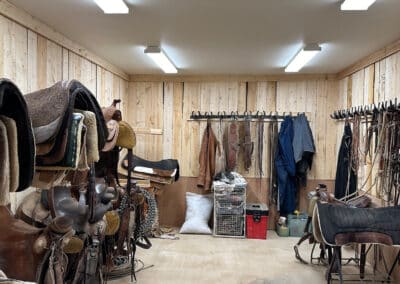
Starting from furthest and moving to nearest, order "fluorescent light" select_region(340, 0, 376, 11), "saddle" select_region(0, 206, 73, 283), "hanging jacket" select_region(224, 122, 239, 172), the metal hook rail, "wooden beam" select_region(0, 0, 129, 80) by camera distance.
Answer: the metal hook rail
"hanging jacket" select_region(224, 122, 239, 172)
"wooden beam" select_region(0, 0, 129, 80)
"fluorescent light" select_region(340, 0, 376, 11)
"saddle" select_region(0, 206, 73, 283)

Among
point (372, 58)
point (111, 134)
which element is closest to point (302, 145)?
point (372, 58)

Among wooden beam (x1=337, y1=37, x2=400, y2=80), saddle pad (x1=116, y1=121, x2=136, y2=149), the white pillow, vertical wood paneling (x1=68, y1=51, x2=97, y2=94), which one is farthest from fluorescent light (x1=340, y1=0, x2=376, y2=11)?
the white pillow

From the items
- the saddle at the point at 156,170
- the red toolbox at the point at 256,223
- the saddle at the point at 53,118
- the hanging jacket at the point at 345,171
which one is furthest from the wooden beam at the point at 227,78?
the saddle at the point at 53,118

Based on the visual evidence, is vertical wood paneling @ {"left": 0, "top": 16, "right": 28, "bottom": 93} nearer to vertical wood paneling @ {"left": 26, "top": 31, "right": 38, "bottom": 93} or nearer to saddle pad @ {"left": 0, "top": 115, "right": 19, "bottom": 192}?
vertical wood paneling @ {"left": 26, "top": 31, "right": 38, "bottom": 93}

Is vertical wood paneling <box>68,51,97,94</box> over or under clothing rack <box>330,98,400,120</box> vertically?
over

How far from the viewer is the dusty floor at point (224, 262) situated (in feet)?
12.8

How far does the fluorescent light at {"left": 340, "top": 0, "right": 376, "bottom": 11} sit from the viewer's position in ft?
8.63

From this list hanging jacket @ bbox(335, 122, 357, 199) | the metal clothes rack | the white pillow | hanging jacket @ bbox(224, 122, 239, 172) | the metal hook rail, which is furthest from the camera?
the metal hook rail

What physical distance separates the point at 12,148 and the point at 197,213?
482cm

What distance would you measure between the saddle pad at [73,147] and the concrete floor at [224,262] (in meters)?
2.30

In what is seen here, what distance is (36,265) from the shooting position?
2045 mm

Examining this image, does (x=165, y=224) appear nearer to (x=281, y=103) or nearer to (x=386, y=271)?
(x=281, y=103)

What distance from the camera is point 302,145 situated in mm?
5902

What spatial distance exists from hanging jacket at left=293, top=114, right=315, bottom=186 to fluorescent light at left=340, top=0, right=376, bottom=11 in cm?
326
